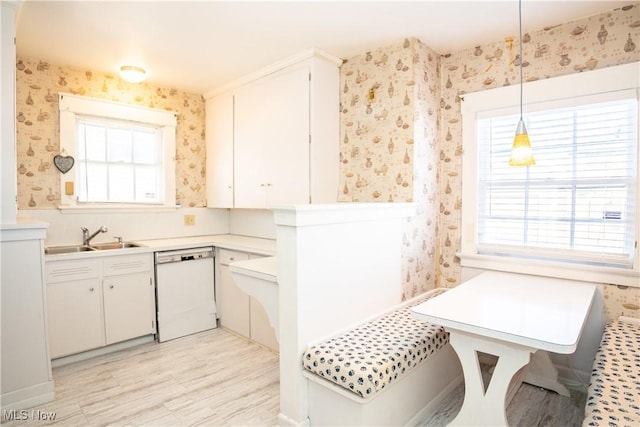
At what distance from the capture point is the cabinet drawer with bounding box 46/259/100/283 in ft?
9.00

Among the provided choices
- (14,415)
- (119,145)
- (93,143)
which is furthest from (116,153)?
(14,415)

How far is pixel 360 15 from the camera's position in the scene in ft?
7.68

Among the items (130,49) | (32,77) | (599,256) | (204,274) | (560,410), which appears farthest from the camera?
(204,274)

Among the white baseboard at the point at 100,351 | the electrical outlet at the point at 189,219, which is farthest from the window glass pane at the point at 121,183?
the white baseboard at the point at 100,351

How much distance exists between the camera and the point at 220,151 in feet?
13.0

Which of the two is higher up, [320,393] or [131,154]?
[131,154]

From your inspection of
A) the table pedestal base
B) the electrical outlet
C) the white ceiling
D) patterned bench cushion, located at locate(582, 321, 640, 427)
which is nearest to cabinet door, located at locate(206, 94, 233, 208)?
the electrical outlet

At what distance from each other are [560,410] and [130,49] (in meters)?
4.01

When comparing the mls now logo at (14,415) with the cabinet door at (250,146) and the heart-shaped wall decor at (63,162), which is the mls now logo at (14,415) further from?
the cabinet door at (250,146)

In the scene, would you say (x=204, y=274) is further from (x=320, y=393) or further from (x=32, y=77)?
(x=32, y=77)

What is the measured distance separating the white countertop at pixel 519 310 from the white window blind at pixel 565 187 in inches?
11.7

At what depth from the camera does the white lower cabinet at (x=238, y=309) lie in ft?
10.4

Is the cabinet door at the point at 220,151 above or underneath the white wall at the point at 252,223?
above

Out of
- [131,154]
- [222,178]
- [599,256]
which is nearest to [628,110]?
[599,256]
